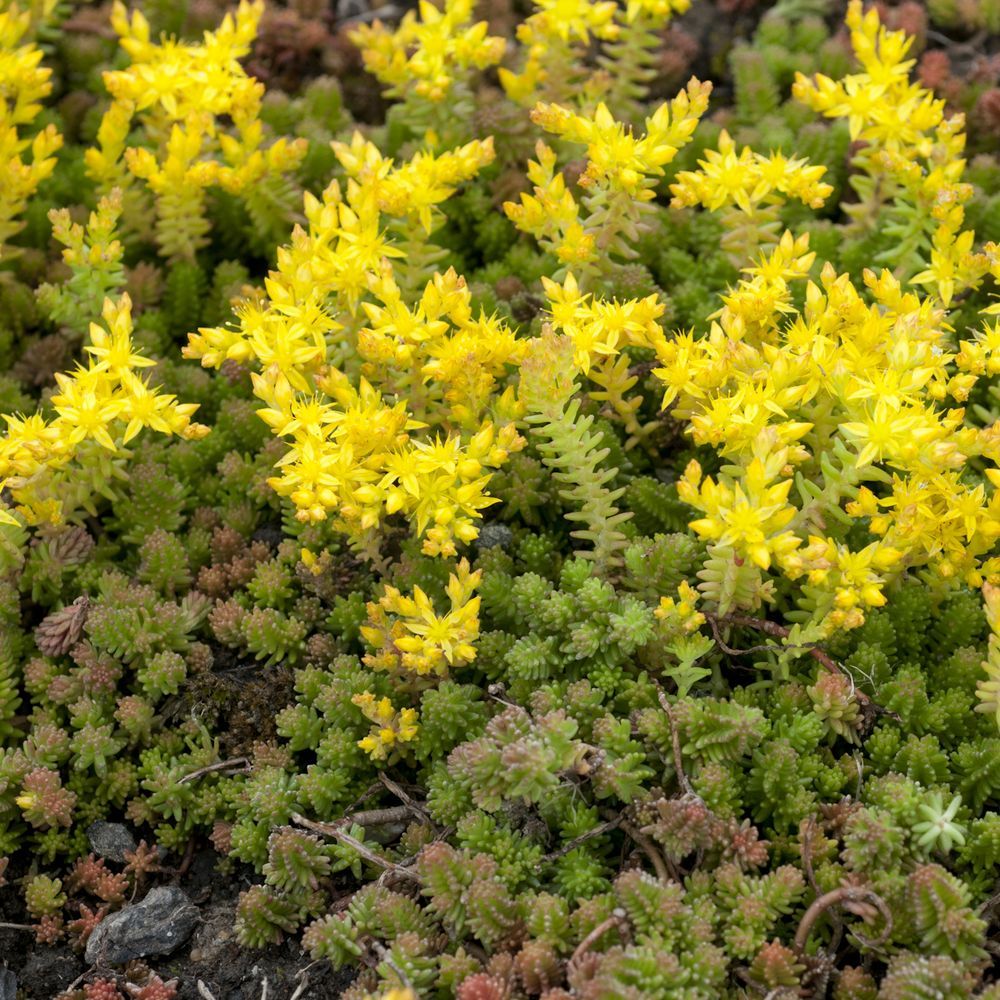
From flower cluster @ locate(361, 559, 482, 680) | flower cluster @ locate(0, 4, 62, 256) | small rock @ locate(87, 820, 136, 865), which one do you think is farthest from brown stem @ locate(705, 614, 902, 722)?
flower cluster @ locate(0, 4, 62, 256)

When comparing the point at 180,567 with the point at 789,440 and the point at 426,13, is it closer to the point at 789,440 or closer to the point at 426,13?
the point at 789,440

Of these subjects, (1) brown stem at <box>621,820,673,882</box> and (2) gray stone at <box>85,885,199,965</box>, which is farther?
(2) gray stone at <box>85,885,199,965</box>

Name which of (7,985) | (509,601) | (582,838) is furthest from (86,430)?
(582,838)

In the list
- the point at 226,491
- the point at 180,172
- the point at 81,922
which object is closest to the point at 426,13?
the point at 180,172

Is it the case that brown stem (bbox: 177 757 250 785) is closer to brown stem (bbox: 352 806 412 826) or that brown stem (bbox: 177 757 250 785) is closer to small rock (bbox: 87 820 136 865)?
small rock (bbox: 87 820 136 865)

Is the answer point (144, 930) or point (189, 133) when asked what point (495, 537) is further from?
point (189, 133)

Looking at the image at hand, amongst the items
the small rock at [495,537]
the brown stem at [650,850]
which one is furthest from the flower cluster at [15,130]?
the brown stem at [650,850]
